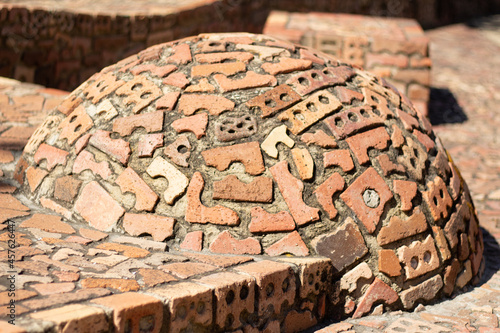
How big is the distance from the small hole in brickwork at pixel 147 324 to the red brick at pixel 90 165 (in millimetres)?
909

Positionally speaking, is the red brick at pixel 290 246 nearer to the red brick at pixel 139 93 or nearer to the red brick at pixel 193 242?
the red brick at pixel 193 242

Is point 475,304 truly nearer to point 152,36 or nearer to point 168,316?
point 168,316

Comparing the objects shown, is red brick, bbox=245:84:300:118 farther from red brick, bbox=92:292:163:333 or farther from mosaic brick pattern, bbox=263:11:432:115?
mosaic brick pattern, bbox=263:11:432:115

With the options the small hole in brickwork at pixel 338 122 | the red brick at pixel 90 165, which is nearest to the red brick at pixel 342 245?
the small hole in brickwork at pixel 338 122

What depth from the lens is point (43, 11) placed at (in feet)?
17.6

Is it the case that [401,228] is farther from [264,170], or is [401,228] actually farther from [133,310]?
[133,310]

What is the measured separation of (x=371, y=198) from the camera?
2629mm

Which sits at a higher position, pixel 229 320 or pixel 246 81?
pixel 246 81

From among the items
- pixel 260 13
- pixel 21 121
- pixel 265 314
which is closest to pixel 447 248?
pixel 265 314

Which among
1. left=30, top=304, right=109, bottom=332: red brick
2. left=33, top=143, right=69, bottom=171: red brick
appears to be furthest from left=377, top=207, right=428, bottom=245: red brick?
left=33, top=143, right=69, bottom=171: red brick

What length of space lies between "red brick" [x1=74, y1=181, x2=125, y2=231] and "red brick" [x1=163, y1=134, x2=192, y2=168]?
0.29m

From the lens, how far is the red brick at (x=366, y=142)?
2.69 m

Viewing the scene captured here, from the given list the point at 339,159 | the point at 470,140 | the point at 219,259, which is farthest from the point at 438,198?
the point at 470,140

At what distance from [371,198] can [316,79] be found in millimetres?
623
